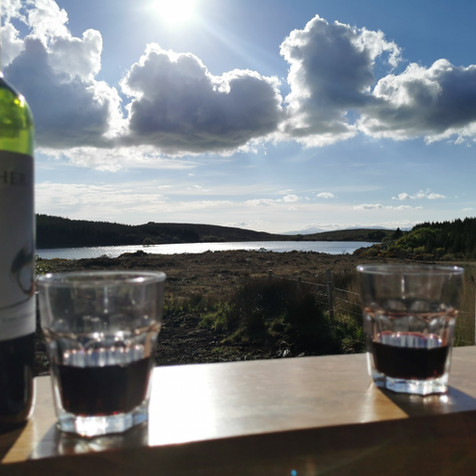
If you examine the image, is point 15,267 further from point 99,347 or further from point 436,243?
point 436,243

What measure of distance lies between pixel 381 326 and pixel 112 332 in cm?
31

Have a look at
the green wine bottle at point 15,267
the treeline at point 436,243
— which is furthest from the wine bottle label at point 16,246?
the treeline at point 436,243

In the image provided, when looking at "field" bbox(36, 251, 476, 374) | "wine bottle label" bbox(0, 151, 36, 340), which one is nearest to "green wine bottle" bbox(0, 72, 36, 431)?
"wine bottle label" bbox(0, 151, 36, 340)

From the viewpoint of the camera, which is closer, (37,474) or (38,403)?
(37,474)

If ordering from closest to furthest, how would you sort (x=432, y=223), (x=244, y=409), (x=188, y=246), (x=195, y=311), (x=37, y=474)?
1. (x=37, y=474)
2. (x=244, y=409)
3. (x=195, y=311)
4. (x=432, y=223)
5. (x=188, y=246)

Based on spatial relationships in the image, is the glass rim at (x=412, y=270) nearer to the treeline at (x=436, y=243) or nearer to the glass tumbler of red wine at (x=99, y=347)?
the glass tumbler of red wine at (x=99, y=347)

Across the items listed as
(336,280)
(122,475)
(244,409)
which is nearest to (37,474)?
(122,475)

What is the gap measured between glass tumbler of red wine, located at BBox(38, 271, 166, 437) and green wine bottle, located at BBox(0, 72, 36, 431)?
0.02 m

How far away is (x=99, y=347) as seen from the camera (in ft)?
1.53

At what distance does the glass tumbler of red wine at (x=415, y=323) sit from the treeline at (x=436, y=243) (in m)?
11.7

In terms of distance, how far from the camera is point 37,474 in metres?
0.39

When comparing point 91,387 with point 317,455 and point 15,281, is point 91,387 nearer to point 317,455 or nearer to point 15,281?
point 15,281

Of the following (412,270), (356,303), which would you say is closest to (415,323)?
(412,270)

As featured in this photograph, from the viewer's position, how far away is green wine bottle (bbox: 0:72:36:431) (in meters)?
0.43
